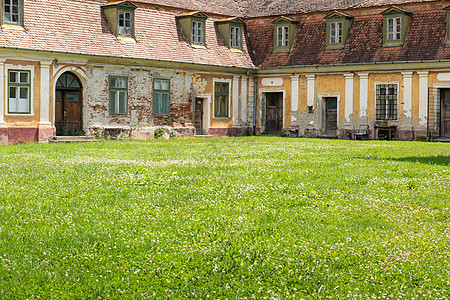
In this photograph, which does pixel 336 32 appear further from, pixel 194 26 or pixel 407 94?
pixel 194 26

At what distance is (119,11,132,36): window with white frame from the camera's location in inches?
1153

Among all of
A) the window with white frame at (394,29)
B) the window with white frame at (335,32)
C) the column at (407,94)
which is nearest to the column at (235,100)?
the window with white frame at (335,32)

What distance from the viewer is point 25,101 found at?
2612 cm

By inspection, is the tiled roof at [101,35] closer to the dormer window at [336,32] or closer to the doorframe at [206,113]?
the doorframe at [206,113]

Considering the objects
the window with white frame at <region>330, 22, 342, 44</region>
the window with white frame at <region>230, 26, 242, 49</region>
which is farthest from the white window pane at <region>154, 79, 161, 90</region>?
the window with white frame at <region>330, 22, 342, 44</region>

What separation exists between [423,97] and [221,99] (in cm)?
998


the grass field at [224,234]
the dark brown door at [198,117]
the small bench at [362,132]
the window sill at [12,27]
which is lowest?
the grass field at [224,234]

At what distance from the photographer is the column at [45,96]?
86.7ft

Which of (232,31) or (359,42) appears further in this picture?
(232,31)

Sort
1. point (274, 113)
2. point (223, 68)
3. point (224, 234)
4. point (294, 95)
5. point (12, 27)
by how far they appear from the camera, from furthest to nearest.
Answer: point (274, 113)
point (294, 95)
point (223, 68)
point (12, 27)
point (224, 234)

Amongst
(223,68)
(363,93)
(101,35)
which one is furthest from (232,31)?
(101,35)

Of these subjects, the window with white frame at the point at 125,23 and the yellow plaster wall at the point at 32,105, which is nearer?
the yellow plaster wall at the point at 32,105

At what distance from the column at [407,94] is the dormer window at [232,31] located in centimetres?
890

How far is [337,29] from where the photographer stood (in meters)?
31.8
